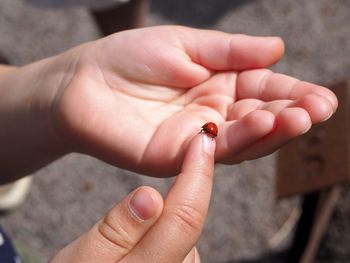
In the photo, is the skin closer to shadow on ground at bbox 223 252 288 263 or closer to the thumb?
the thumb

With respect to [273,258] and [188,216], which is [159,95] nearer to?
[188,216]

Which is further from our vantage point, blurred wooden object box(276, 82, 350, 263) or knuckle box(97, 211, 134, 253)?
blurred wooden object box(276, 82, 350, 263)

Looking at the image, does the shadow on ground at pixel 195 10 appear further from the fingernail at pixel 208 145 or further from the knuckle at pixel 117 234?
the knuckle at pixel 117 234

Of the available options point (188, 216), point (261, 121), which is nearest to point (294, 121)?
point (261, 121)

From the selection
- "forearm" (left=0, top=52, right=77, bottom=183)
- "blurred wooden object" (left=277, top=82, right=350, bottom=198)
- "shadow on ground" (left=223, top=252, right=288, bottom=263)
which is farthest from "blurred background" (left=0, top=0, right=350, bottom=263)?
"forearm" (left=0, top=52, right=77, bottom=183)

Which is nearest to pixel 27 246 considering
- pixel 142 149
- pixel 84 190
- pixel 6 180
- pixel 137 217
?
pixel 84 190

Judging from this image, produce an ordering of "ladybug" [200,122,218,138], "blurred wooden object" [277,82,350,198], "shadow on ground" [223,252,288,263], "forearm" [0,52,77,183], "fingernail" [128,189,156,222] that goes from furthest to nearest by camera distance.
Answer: "shadow on ground" [223,252,288,263] → "blurred wooden object" [277,82,350,198] → "forearm" [0,52,77,183] → "ladybug" [200,122,218,138] → "fingernail" [128,189,156,222]

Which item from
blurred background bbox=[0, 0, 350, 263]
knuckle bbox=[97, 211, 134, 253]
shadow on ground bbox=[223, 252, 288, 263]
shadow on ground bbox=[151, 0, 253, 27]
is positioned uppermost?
knuckle bbox=[97, 211, 134, 253]
